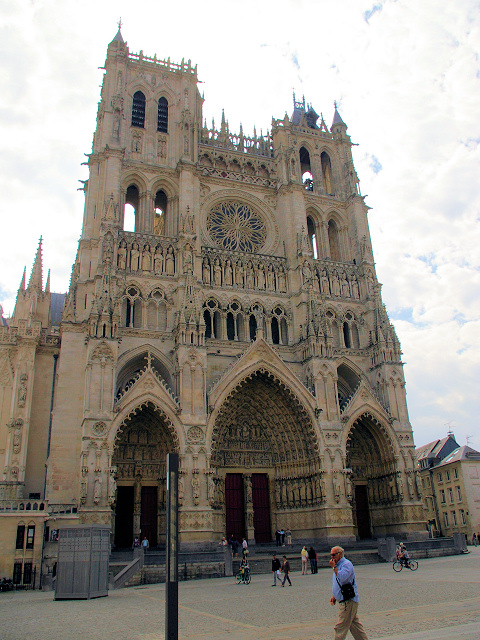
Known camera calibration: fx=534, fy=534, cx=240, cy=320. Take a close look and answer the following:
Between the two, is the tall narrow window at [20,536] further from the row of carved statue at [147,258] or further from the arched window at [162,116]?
the arched window at [162,116]

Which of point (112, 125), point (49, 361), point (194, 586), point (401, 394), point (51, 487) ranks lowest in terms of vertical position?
point (194, 586)

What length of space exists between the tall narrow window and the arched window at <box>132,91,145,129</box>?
1034 inches

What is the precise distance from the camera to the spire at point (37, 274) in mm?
32719

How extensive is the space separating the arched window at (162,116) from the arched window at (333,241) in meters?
13.3

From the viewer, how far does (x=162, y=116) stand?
1453 inches

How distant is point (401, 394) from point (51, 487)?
19713mm

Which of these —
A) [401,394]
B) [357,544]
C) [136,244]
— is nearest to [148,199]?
[136,244]

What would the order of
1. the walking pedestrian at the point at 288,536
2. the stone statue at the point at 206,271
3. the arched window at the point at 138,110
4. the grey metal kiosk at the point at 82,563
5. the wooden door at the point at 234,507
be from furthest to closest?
the arched window at the point at 138,110, the stone statue at the point at 206,271, the wooden door at the point at 234,507, the walking pedestrian at the point at 288,536, the grey metal kiosk at the point at 82,563

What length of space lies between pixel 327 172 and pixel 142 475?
86.8 ft

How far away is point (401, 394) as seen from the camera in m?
31.4

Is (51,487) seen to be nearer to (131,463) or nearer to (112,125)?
(131,463)

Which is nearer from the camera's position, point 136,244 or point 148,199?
point 136,244

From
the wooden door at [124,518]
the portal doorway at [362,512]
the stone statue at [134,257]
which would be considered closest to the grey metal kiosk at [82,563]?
the wooden door at [124,518]

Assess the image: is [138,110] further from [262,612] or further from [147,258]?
[262,612]
